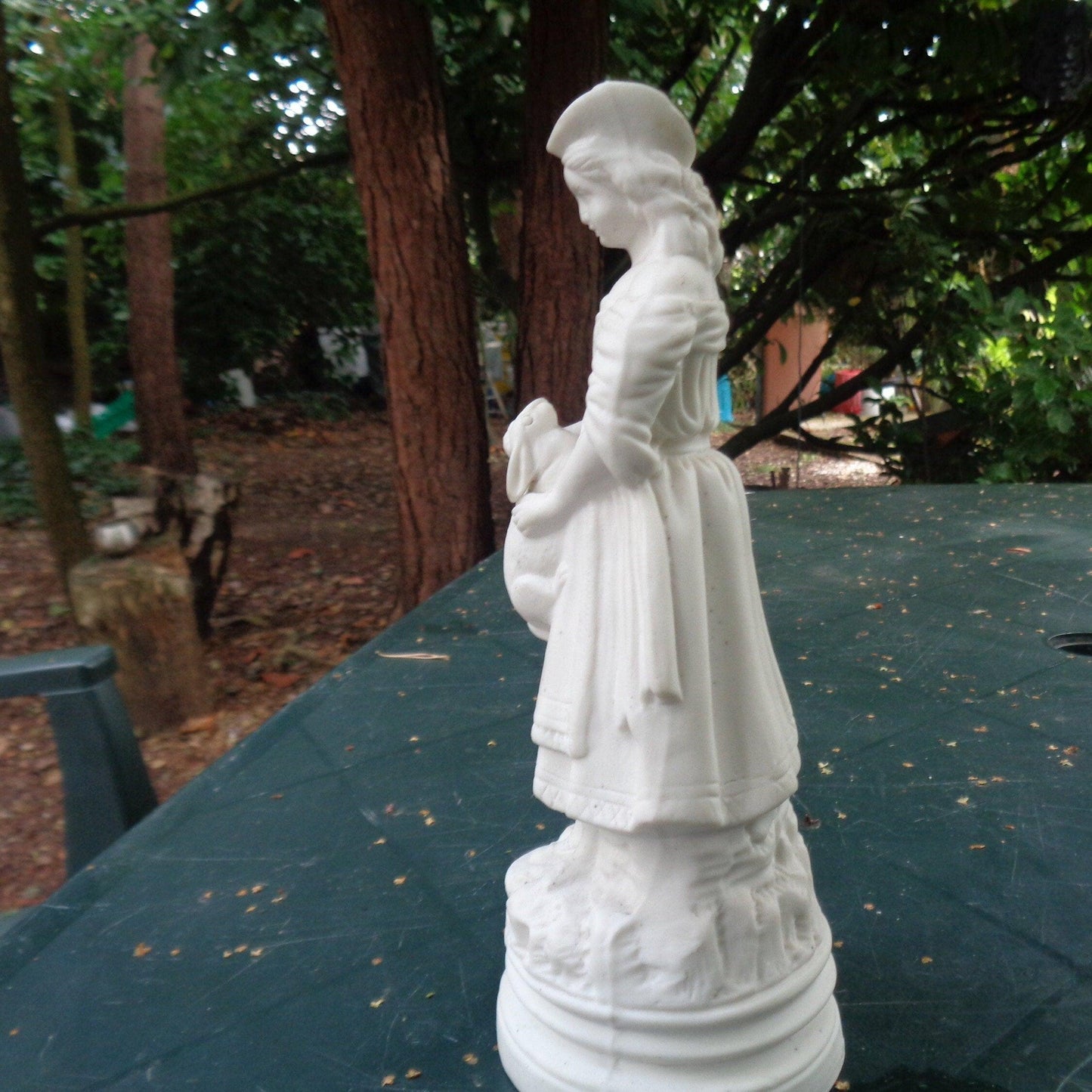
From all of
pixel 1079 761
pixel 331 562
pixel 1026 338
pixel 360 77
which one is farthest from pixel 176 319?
pixel 1079 761

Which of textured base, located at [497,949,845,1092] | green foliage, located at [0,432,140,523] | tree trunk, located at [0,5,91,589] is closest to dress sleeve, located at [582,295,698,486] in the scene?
textured base, located at [497,949,845,1092]

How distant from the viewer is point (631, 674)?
4.19ft

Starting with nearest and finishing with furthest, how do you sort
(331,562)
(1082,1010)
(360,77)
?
(1082,1010) → (360,77) → (331,562)

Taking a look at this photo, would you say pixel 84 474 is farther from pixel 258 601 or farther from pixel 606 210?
pixel 606 210

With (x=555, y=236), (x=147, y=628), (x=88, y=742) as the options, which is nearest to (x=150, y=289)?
(x=147, y=628)

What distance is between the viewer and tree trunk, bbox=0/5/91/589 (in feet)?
13.0

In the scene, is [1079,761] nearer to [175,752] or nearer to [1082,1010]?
[1082,1010]

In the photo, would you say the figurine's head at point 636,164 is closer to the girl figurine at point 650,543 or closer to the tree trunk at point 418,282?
the girl figurine at point 650,543

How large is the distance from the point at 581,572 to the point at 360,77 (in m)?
3.08

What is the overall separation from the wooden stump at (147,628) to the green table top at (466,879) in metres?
1.24

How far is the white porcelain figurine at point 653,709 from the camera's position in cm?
125

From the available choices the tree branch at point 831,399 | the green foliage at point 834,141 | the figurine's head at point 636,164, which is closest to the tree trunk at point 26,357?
the green foliage at point 834,141

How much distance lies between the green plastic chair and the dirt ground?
2.80 ft

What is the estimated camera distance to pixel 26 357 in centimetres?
414
